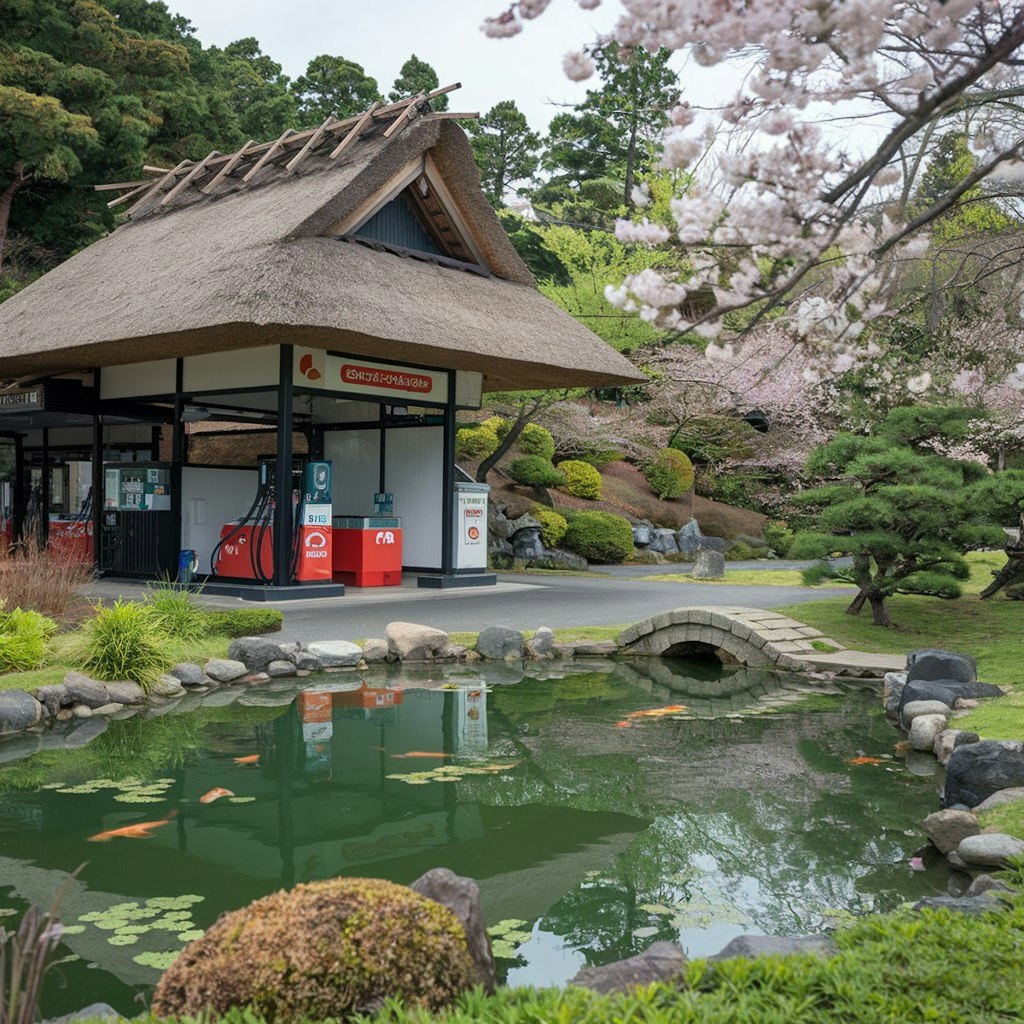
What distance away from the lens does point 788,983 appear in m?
2.82

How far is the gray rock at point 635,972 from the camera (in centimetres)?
296

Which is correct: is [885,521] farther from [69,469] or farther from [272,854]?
[69,469]

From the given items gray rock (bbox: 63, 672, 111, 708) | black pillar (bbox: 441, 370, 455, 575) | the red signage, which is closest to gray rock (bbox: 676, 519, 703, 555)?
black pillar (bbox: 441, 370, 455, 575)

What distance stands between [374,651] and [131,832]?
180 inches

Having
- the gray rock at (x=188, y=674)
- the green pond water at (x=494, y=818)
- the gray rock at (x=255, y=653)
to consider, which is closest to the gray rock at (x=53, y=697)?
the green pond water at (x=494, y=818)

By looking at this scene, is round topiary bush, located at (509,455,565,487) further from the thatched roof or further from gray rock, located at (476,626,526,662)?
gray rock, located at (476,626,526,662)

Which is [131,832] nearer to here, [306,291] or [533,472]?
[306,291]

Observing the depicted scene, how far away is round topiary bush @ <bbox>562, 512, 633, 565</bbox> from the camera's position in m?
19.5

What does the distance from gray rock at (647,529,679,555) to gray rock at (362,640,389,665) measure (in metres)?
12.2

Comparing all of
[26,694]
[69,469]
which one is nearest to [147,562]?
[69,469]

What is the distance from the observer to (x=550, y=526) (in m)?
19.1

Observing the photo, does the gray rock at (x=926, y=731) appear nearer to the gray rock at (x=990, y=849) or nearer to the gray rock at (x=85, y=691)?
the gray rock at (x=990, y=849)

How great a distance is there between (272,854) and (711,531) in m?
19.3

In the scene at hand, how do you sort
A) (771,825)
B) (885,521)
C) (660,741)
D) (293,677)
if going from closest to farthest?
(771,825) → (660,741) → (293,677) → (885,521)
